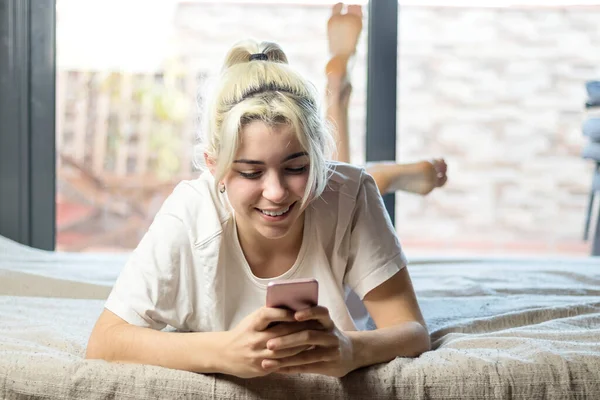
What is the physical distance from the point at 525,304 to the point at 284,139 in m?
0.80

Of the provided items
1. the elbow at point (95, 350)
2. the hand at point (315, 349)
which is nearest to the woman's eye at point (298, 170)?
the hand at point (315, 349)

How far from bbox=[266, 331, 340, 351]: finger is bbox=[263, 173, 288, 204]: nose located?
0.23 m

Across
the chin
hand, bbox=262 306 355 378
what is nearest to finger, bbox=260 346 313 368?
hand, bbox=262 306 355 378

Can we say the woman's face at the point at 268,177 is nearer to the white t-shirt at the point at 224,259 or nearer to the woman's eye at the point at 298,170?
the woman's eye at the point at 298,170

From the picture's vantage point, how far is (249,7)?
14.8 ft

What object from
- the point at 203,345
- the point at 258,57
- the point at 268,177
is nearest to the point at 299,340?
the point at 203,345

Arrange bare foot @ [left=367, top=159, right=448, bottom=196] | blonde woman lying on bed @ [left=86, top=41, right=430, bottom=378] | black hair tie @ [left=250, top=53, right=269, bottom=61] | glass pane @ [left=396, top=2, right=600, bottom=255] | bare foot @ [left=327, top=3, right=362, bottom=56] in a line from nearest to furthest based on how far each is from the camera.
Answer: blonde woman lying on bed @ [left=86, top=41, right=430, bottom=378], black hair tie @ [left=250, top=53, right=269, bottom=61], bare foot @ [left=367, top=159, right=448, bottom=196], bare foot @ [left=327, top=3, right=362, bottom=56], glass pane @ [left=396, top=2, right=600, bottom=255]

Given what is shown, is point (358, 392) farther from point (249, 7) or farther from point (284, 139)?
point (249, 7)

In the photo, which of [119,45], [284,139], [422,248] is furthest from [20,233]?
[422,248]

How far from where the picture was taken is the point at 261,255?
136cm

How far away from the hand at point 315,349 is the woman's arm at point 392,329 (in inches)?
1.5

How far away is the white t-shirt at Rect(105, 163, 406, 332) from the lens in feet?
4.07

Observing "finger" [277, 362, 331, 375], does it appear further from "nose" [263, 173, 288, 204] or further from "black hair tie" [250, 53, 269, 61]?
"black hair tie" [250, 53, 269, 61]

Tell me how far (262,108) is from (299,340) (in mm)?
382
